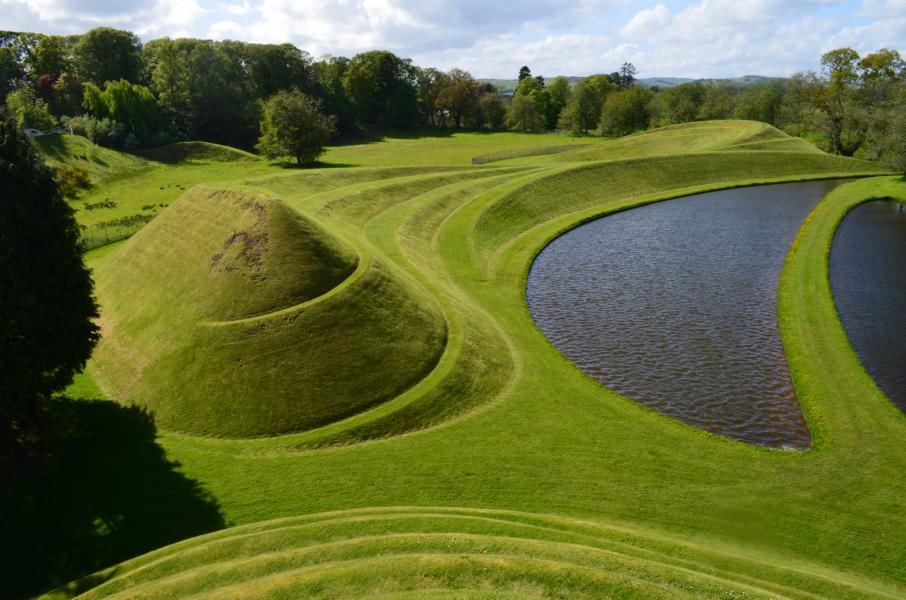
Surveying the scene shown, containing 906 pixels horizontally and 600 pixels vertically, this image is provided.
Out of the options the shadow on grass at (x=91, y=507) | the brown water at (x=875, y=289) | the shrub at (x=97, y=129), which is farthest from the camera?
the shrub at (x=97, y=129)

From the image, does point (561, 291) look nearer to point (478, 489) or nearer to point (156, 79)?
point (478, 489)

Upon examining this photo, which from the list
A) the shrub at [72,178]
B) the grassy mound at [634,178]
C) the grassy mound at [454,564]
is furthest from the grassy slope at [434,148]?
the grassy mound at [454,564]

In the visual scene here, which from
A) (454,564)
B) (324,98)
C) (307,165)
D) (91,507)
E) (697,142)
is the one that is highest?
(324,98)

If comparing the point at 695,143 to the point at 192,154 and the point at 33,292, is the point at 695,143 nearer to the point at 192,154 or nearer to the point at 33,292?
the point at 192,154

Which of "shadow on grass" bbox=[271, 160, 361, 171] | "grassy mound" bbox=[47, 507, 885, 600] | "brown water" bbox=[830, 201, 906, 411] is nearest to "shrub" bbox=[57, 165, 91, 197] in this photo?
"shadow on grass" bbox=[271, 160, 361, 171]

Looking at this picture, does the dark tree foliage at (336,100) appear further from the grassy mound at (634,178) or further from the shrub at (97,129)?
the grassy mound at (634,178)

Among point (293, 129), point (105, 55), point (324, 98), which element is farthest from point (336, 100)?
point (293, 129)
